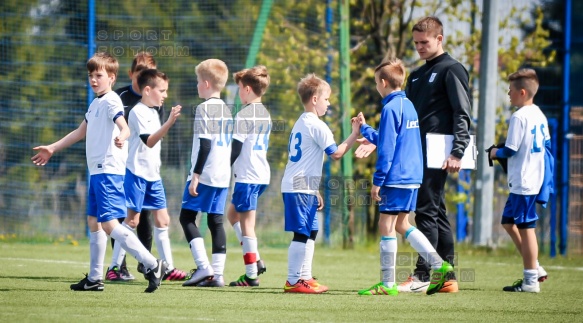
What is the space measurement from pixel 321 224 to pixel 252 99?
5.46 meters

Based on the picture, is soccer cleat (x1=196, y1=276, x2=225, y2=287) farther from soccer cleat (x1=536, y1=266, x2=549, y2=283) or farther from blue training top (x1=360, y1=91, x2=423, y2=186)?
soccer cleat (x1=536, y1=266, x2=549, y2=283)

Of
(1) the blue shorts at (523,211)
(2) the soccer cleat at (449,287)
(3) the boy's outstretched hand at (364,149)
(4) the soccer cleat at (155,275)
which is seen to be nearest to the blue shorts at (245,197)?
(3) the boy's outstretched hand at (364,149)

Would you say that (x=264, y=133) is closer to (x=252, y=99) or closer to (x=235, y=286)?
(x=252, y=99)

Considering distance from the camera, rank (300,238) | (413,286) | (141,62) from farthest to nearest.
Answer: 1. (141,62)
2. (413,286)
3. (300,238)

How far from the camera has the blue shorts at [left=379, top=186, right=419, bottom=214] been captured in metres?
7.13

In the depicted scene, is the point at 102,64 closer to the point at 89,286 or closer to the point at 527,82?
the point at 89,286

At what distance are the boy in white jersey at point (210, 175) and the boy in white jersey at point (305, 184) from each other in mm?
663

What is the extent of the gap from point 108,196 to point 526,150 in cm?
338

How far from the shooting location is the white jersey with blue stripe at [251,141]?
8008 mm

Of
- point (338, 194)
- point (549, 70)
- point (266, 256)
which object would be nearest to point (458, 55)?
point (549, 70)

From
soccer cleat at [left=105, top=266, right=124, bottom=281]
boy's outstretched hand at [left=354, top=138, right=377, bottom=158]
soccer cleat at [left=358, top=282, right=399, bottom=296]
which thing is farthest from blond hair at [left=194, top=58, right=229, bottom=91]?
soccer cleat at [left=358, top=282, right=399, bottom=296]

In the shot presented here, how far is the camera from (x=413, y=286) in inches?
300

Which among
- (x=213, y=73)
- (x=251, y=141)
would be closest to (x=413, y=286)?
(x=251, y=141)

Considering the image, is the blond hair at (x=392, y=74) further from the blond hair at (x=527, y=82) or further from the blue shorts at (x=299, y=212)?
the blond hair at (x=527, y=82)
